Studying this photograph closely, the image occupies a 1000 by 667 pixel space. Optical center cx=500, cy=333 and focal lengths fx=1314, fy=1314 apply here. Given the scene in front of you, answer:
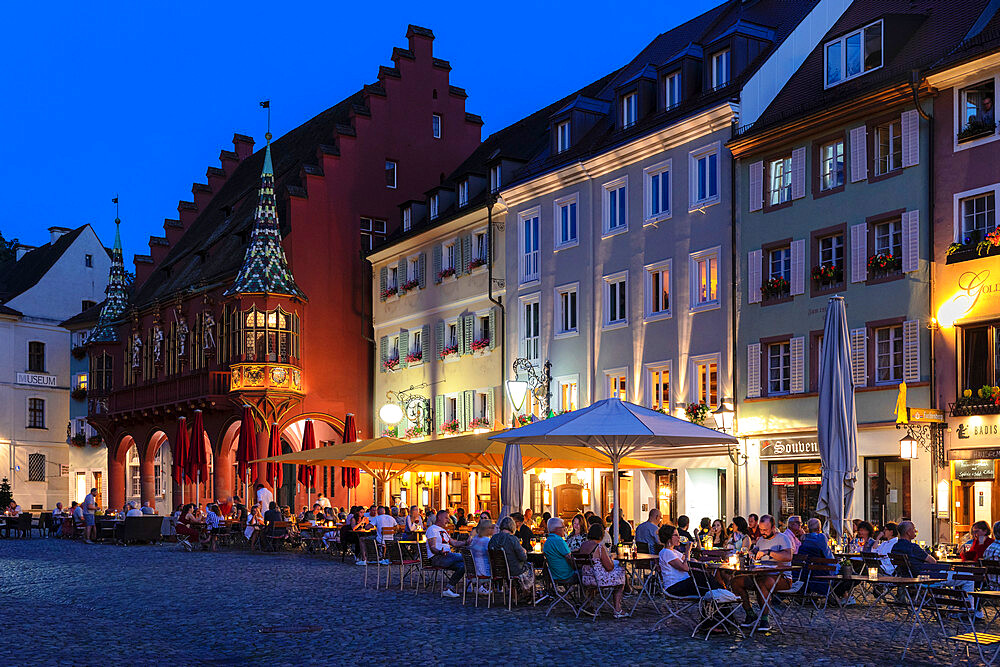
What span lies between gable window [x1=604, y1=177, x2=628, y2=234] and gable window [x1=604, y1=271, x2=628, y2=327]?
1.30 metres

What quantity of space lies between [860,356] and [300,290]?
77.1 ft

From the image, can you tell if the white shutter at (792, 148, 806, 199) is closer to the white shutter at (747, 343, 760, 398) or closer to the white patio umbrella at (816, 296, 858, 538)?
the white shutter at (747, 343, 760, 398)

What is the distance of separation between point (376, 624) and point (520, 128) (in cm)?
3273

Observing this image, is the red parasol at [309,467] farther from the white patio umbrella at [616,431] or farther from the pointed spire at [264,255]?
the white patio umbrella at [616,431]

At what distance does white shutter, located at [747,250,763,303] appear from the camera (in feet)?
99.9

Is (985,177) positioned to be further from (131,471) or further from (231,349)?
(131,471)

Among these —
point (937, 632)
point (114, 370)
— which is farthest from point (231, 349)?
point (937, 632)

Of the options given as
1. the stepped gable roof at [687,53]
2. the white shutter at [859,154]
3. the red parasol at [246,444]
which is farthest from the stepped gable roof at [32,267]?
the white shutter at [859,154]

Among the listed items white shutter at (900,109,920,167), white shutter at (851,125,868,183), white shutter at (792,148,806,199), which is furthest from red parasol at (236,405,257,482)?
white shutter at (900,109,920,167)

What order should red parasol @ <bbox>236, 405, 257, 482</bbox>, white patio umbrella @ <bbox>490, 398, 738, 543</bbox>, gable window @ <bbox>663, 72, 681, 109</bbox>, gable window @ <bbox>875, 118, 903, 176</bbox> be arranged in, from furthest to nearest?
red parasol @ <bbox>236, 405, 257, 482</bbox>
gable window @ <bbox>663, 72, 681, 109</bbox>
gable window @ <bbox>875, 118, 903, 176</bbox>
white patio umbrella @ <bbox>490, 398, 738, 543</bbox>

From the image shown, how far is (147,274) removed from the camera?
59.1 meters

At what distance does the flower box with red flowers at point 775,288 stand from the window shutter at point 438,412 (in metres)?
15.5

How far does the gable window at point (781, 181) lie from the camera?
98.3 ft

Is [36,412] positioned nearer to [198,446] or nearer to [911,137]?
[198,446]
